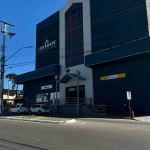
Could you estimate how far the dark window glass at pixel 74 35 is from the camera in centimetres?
3297

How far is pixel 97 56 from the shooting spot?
92.0ft

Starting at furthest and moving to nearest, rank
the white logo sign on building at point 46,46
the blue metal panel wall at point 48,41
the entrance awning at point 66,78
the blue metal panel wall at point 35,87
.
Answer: the white logo sign on building at point 46,46
the blue metal panel wall at point 48,41
the blue metal panel wall at point 35,87
the entrance awning at point 66,78

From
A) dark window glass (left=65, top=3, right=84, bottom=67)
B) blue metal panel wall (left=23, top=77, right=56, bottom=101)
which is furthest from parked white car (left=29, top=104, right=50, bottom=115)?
dark window glass (left=65, top=3, right=84, bottom=67)

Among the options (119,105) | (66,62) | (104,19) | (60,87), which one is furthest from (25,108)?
(104,19)

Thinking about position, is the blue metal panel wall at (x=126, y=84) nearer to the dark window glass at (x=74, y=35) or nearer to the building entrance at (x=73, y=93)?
the building entrance at (x=73, y=93)

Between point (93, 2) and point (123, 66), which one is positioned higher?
point (93, 2)

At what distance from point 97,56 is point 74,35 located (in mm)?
8159

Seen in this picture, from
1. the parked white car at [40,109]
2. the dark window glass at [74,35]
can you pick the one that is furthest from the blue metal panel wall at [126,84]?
the parked white car at [40,109]

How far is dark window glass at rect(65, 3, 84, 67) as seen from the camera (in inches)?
1298

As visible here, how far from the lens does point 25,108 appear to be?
3275 centimetres

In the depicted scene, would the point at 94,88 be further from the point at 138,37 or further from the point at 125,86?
the point at 138,37

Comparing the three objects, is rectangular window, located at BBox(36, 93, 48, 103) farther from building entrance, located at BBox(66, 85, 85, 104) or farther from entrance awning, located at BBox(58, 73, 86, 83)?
entrance awning, located at BBox(58, 73, 86, 83)

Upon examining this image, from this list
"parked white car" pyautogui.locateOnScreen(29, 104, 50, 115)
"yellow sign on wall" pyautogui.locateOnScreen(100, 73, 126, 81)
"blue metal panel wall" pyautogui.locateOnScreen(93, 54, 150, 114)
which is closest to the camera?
"blue metal panel wall" pyautogui.locateOnScreen(93, 54, 150, 114)

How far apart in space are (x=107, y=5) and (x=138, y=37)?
7.46 metres
